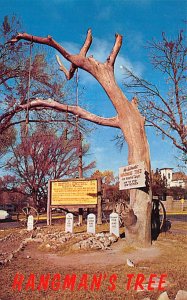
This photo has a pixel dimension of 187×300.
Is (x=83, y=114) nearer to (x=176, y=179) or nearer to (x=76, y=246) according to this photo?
(x=76, y=246)

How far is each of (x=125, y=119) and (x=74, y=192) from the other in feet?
25.0

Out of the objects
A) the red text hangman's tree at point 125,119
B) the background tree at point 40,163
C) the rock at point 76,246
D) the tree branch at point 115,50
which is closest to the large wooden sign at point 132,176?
the red text hangman's tree at point 125,119

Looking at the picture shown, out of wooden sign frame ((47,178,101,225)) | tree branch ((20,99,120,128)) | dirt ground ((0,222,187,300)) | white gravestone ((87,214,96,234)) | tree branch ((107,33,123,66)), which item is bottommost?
dirt ground ((0,222,187,300))

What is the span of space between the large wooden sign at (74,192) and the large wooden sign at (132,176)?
257 inches

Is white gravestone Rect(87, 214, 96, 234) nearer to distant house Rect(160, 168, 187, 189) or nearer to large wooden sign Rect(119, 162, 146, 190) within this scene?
large wooden sign Rect(119, 162, 146, 190)

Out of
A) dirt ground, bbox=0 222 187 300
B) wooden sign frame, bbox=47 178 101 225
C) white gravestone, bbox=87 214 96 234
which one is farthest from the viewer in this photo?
wooden sign frame, bbox=47 178 101 225

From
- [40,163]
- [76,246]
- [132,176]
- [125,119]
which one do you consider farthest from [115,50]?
[40,163]

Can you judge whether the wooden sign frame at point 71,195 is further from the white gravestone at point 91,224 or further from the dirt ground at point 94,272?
the dirt ground at point 94,272

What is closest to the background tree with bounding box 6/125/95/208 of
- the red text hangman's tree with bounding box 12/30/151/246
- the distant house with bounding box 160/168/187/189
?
the distant house with bounding box 160/168/187/189

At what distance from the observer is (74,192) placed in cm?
1725

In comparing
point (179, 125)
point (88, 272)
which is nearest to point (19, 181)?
point (179, 125)

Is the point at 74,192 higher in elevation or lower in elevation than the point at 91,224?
higher

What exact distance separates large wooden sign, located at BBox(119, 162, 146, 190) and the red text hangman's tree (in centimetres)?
21

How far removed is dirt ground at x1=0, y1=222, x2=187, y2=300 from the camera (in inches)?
195
